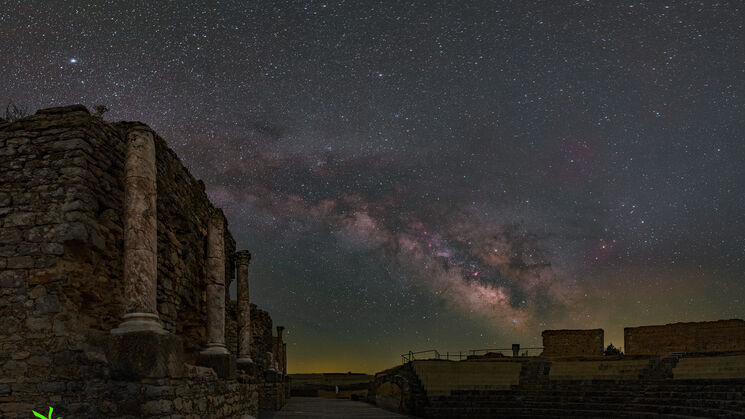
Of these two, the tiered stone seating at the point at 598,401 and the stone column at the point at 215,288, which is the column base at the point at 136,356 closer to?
the stone column at the point at 215,288

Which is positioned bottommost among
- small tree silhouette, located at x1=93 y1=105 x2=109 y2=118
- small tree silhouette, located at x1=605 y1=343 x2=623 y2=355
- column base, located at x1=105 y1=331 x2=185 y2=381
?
small tree silhouette, located at x1=605 y1=343 x2=623 y2=355

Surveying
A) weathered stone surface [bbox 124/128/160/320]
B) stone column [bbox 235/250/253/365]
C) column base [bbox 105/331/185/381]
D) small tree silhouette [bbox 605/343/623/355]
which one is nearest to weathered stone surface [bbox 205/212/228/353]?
weathered stone surface [bbox 124/128/160/320]

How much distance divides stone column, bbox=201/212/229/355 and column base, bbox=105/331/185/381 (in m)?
4.65

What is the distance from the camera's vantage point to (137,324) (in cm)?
808

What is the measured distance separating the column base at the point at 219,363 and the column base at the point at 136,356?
14.0ft

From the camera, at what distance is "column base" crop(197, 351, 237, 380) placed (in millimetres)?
12047

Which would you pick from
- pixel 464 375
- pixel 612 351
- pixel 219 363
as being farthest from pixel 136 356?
pixel 612 351

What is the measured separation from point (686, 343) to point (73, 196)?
3623 centimetres

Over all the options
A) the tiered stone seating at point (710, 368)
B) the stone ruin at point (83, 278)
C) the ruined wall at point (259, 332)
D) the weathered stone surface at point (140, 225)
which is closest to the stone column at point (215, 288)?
the stone ruin at point (83, 278)

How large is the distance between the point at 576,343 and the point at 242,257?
85.3 ft

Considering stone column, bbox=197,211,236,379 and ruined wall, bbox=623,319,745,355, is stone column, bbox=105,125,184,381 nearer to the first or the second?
stone column, bbox=197,211,236,379

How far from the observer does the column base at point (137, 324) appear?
26.2ft

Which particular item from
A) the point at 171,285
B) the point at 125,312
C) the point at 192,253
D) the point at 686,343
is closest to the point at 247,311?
the point at 192,253

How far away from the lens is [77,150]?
7.95m
